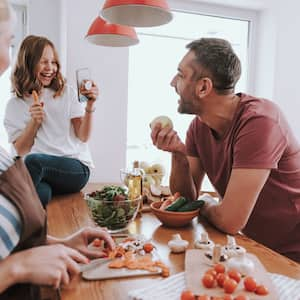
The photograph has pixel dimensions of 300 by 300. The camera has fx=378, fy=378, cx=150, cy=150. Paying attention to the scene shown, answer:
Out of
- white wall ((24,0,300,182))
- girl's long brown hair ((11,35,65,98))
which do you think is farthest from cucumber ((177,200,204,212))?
white wall ((24,0,300,182))

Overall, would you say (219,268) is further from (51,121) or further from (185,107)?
(51,121)

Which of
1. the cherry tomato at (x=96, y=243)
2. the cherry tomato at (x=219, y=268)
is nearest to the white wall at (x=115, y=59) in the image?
the cherry tomato at (x=96, y=243)

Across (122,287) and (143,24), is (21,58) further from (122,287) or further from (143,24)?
(122,287)

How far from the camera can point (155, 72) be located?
2787 mm

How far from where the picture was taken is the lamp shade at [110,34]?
1.60 meters

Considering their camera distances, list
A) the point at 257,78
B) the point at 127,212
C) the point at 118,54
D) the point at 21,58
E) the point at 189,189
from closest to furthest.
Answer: the point at 127,212, the point at 189,189, the point at 21,58, the point at 118,54, the point at 257,78

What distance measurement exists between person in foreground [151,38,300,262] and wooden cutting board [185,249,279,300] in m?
0.29

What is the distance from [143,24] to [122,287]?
99cm

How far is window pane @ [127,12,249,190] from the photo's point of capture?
8.93 ft

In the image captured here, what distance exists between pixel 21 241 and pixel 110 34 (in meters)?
1.11

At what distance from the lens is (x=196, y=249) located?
90 cm

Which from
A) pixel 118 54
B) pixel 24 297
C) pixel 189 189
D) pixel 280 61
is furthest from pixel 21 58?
pixel 280 61

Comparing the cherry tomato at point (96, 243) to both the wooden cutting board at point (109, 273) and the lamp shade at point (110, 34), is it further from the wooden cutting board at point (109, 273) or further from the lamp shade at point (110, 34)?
the lamp shade at point (110, 34)

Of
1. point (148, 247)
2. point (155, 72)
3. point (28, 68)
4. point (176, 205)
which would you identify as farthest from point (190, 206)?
point (155, 72)
